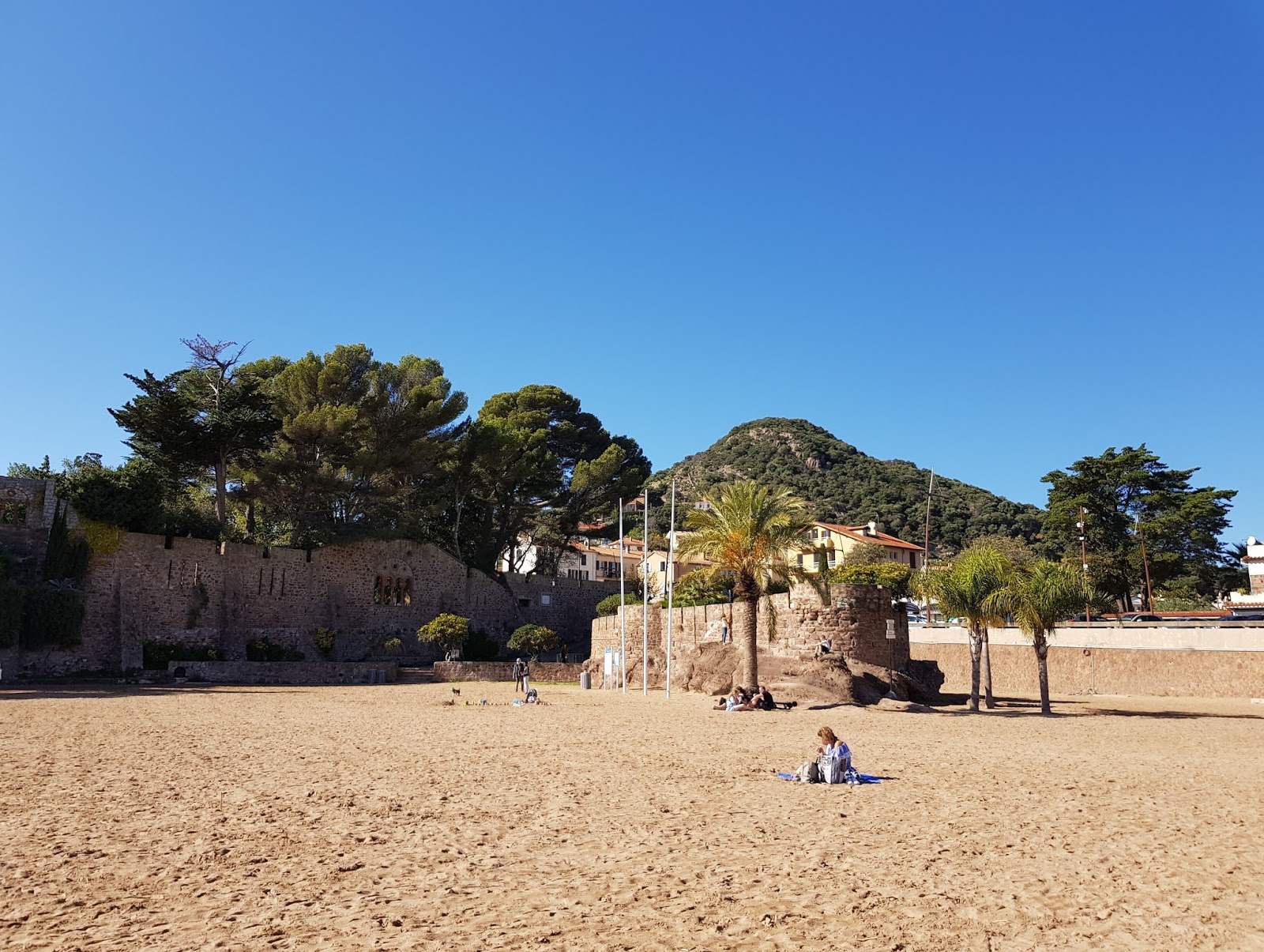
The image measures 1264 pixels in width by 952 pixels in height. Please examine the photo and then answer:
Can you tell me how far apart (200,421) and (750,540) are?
2681cm

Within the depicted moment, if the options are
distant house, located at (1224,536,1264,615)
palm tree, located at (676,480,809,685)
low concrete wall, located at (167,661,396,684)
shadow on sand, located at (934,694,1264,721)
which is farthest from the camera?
distant house, located at (1224,536,1264,615)

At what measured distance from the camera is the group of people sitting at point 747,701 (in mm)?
22297

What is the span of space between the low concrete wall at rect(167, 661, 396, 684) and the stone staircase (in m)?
0.58

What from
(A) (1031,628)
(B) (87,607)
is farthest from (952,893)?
(B) (87,607)

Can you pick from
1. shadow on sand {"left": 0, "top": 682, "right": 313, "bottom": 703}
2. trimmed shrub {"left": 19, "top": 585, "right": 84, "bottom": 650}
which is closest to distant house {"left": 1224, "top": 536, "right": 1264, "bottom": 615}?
shadow on sand {"left": 0, "top": 682, "right": 313, "bottom": 703}

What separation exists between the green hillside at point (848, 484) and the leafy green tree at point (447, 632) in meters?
40.3

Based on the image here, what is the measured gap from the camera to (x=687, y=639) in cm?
3334

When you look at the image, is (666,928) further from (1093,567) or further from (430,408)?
(1093,567)

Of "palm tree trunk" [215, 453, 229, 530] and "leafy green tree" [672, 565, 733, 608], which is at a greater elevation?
"palm tree trunk" [215, 453, 229, 530]

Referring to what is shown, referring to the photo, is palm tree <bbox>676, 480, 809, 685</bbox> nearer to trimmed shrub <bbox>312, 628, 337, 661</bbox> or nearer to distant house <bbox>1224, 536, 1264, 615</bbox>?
trimmed shrub <bbox>312, 628, 337, 661</bbox>

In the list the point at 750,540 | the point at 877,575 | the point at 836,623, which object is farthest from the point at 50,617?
the point at 877,575

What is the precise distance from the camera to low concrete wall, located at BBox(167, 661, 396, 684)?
115ft

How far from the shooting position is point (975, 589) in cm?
2372

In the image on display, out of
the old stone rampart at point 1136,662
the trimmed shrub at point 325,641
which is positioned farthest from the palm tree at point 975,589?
the trimmed shrub at point 325,641
